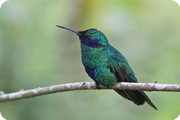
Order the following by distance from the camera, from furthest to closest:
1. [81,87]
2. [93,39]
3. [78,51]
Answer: [78,51], [93,39], [81,87]

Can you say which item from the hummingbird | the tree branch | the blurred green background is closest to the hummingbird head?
the hummingbird

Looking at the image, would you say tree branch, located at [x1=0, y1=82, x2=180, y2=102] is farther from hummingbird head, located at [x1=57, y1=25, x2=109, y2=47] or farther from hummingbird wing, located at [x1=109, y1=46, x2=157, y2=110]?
hummingbird head, located at [x1=57, y1=25, x2=109, y2=47]

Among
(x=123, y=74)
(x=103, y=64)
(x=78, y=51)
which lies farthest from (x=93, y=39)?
(x=78, y=51)

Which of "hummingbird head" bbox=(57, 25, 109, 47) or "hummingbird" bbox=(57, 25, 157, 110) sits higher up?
"hummingbird head" bbox=(57, 25, 109, 47)

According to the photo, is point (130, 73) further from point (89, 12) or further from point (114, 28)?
point (89, 12)

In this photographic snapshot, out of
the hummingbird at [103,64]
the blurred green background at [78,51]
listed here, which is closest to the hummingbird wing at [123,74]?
the hummingbird at [103,64]

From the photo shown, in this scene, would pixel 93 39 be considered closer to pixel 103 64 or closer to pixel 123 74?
pixel 103 64
